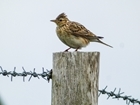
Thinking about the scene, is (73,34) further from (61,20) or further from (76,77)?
(76,77)

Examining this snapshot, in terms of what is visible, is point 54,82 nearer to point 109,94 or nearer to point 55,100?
point 55,100

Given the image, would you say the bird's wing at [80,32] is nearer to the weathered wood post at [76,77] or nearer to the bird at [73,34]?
the bird at [73,34]

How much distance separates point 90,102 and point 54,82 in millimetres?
451

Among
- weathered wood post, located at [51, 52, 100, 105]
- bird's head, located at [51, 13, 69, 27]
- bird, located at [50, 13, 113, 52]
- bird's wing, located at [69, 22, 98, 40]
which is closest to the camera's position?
weathered wood post, located at [51, 52, 100, 105]

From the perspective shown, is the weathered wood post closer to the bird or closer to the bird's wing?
the bird

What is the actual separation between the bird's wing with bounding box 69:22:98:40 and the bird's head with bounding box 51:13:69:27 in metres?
0.17

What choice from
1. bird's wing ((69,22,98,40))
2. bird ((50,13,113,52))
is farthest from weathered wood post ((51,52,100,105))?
bird's wing ((69,22,98,40))

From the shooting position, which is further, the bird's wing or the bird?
the bird's wing

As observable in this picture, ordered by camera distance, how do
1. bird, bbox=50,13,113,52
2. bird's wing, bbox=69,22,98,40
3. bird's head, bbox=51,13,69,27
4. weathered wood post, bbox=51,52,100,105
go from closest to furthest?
weathered wood post, bbox=51,52,100,105, bird, bbox=50,13,113,52, bird's wing, bbox=69,22,98,40, bird's head, bbox=51,13,69,27

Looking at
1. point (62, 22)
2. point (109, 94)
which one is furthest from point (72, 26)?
point (109, 94)

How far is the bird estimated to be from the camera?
9.03 meters

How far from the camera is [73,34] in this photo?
30.4 ft

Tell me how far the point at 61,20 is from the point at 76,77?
16.9 feet

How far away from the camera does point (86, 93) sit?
466cm
